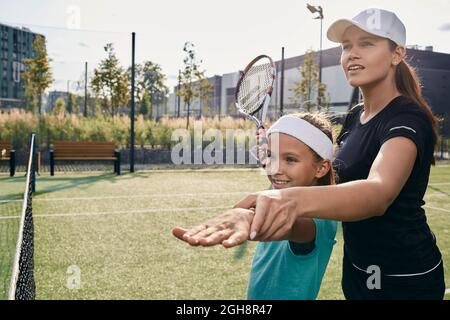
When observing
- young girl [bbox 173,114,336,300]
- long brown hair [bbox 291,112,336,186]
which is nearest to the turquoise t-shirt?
young girl [bbox 173,114,336,300]

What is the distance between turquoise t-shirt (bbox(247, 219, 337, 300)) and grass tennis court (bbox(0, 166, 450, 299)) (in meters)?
2.83

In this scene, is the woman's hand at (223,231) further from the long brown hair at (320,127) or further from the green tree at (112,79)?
the green tree at (112,79)

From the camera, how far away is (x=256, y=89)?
519 centimetres

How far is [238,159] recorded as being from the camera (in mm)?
23281

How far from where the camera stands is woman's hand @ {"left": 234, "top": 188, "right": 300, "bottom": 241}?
1121mm

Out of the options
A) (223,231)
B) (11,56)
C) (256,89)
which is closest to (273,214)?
(223,231)

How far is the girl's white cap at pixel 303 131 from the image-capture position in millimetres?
1902

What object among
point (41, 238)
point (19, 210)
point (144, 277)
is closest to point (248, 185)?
point (19, 210)

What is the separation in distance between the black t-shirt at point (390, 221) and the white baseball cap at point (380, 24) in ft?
0.97

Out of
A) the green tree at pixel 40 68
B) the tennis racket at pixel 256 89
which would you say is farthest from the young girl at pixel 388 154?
the green tree at pixel 40 68

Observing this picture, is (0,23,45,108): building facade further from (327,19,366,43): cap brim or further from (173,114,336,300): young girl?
(173,114,336,300): young girl

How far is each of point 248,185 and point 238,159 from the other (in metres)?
9.11

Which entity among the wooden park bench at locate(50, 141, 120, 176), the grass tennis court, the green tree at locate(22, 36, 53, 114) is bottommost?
the grass tennis court

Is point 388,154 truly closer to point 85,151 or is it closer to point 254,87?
point 254,87
